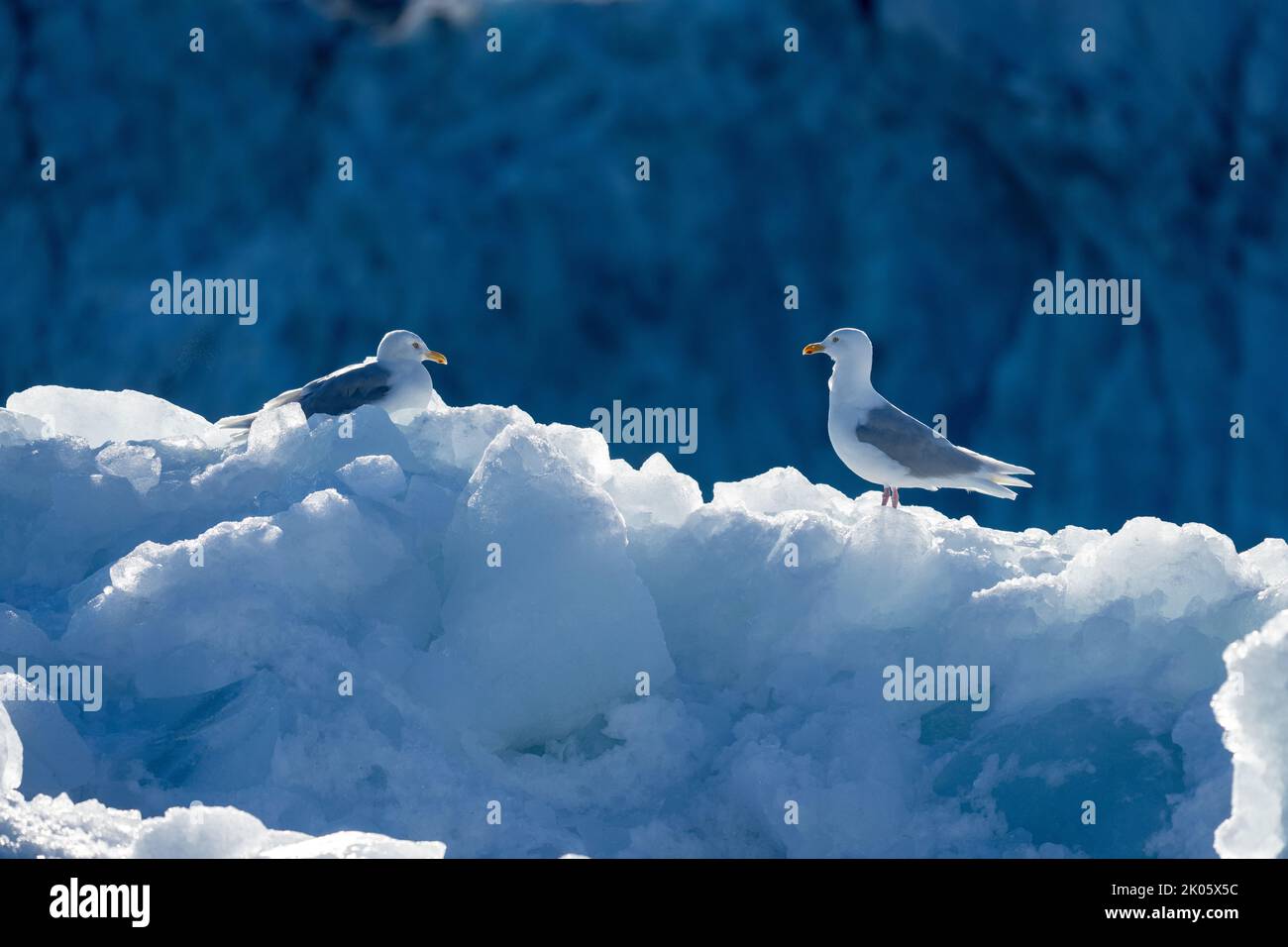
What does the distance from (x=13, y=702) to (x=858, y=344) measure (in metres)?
3.78

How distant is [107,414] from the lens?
6.76 m

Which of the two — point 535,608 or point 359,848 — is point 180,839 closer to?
point 359,848

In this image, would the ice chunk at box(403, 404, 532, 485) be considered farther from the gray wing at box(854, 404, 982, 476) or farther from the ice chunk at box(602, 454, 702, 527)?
the gray wing at box(854, 404, 982, 476)

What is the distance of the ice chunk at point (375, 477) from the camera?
532 centimetres

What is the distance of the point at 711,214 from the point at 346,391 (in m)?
8.20

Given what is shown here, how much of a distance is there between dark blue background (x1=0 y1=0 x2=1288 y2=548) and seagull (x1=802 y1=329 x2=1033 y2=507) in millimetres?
7300

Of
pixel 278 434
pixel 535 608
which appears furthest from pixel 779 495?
pixel 278 434

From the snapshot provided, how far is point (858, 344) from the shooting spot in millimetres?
6613

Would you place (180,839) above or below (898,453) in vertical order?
below

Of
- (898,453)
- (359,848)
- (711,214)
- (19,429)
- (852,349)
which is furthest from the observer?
(711,214)

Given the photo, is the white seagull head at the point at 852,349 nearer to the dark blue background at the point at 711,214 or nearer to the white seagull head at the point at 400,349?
the white seagull head at the point at 400,349
